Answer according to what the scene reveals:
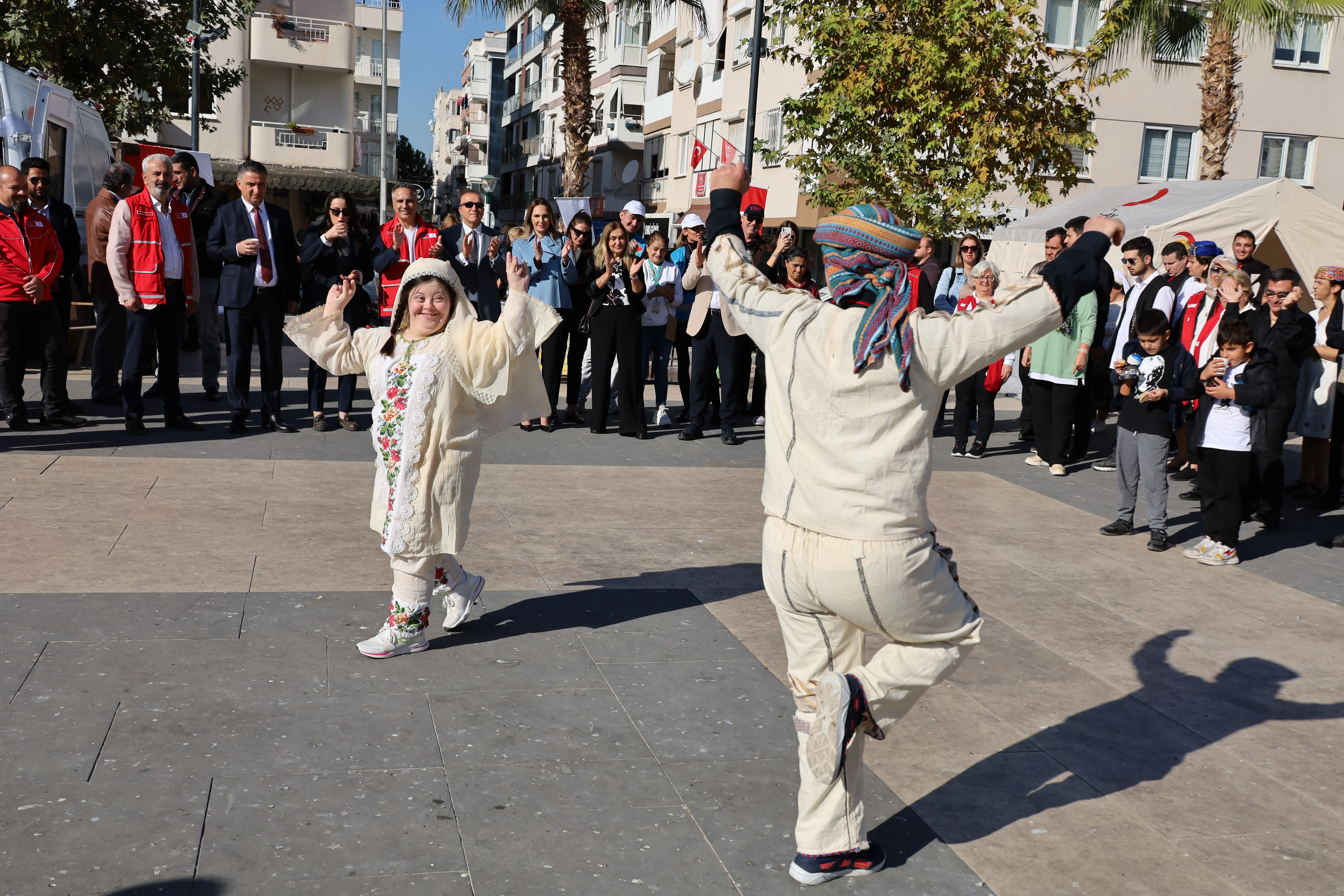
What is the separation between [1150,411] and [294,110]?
41740 mm

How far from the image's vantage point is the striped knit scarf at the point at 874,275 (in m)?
3.03

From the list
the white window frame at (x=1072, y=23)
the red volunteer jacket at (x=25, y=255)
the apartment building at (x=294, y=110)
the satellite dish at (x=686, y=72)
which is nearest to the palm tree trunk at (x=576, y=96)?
the white window frame at (x=1072, y=23)

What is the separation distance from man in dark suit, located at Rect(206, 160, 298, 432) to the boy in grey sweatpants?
635 centimetres

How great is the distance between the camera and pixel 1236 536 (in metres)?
7.36

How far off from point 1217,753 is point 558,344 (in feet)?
25.4

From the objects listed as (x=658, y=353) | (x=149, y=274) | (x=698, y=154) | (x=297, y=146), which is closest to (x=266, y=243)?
(x=149, y=274)

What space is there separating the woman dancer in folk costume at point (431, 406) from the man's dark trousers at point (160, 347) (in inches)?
196

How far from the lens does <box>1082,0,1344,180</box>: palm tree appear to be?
21.3 metres

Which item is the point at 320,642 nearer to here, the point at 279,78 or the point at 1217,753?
the point at 1217,753

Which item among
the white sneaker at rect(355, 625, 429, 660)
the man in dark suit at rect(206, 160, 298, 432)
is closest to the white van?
the man in dark suit at rect(206, 160, 298, 432)

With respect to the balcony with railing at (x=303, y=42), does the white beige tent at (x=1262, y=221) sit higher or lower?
lower

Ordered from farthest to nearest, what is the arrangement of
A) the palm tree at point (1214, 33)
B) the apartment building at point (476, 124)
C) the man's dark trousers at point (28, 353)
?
the apartment building at point (476, 124), the palm tree at point (1214, 33), the man's dark trousers at point (28, 353)

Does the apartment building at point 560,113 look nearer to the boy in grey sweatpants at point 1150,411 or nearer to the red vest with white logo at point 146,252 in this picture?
the red vest with white logo at point 146,252

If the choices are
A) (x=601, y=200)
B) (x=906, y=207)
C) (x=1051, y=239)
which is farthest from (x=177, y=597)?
(x=601, y=200)
